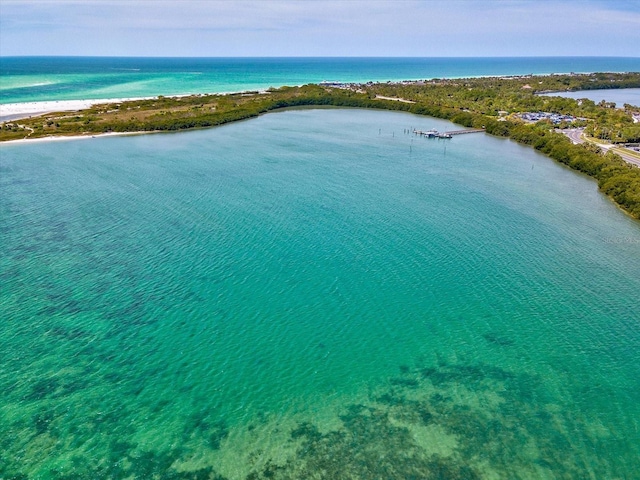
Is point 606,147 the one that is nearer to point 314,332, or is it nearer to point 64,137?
point 314,332

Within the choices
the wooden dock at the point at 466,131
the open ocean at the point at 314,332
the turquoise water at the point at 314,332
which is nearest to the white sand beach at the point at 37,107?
the open ocean at the point at 314,332

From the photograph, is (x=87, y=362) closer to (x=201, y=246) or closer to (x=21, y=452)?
(x=21, y=452)

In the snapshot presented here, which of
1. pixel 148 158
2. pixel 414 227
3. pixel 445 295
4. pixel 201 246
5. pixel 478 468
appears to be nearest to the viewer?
pixel 478 468

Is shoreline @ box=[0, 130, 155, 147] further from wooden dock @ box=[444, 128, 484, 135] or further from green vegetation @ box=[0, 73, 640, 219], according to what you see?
wooden dock @ box=[444, 128, 484, 135]

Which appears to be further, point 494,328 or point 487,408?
point 494,328

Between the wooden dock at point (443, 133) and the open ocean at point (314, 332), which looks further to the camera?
the wooden dock at point (443, 133)

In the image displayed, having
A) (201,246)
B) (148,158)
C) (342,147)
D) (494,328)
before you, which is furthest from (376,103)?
(494,328)

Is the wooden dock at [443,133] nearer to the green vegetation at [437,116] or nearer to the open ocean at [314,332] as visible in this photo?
the green vegetation at [437,116]
